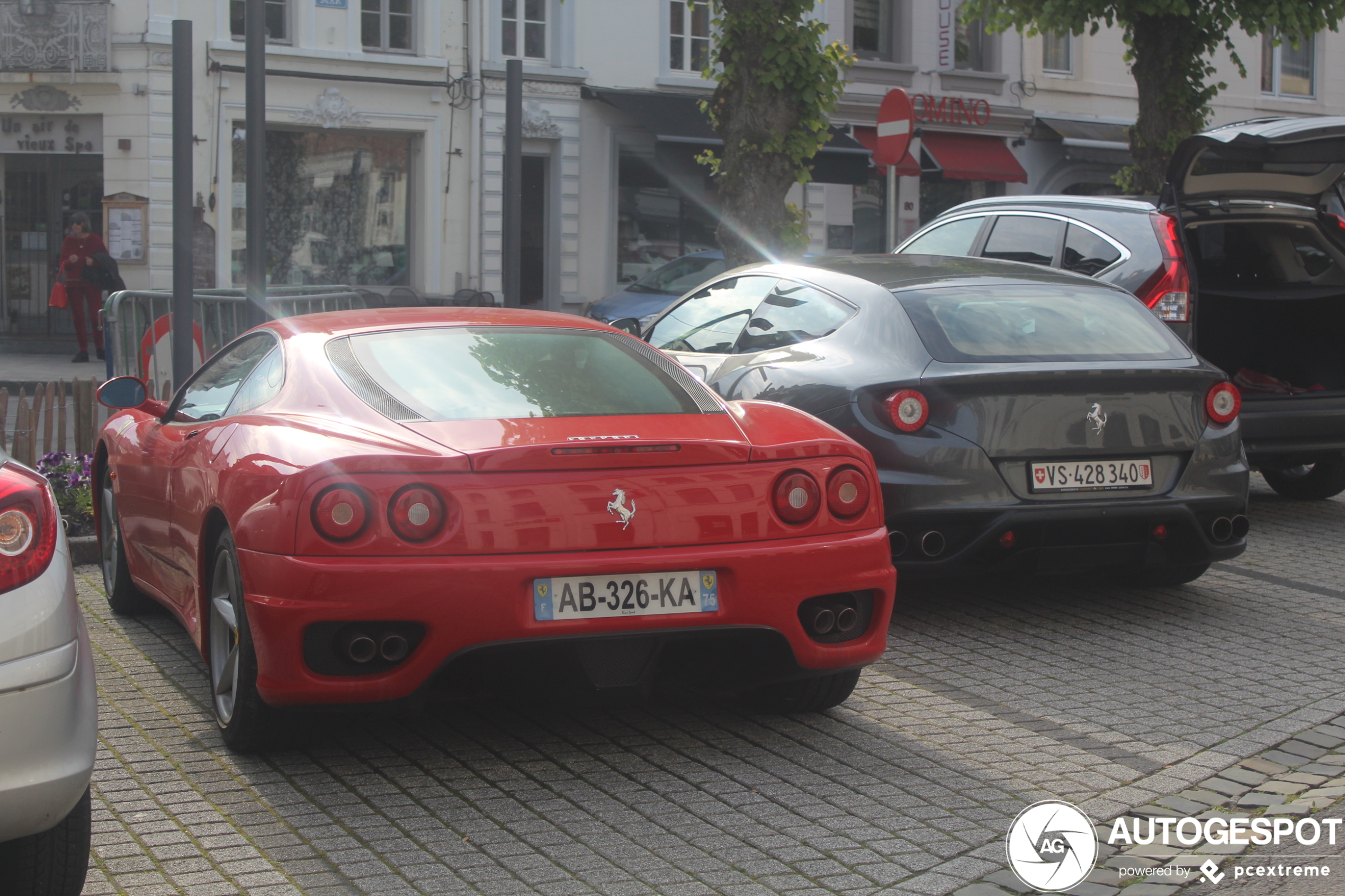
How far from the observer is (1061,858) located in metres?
3.64

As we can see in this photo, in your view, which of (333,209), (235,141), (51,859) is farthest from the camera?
(333,209)

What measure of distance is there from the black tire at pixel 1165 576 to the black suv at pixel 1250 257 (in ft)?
5.27

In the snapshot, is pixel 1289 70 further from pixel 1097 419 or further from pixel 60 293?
pixel 1097 419

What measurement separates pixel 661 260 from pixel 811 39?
46.0 ft

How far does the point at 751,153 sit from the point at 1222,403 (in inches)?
325

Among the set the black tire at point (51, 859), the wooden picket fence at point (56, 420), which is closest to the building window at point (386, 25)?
the wooden picket fence at point (56, 420)

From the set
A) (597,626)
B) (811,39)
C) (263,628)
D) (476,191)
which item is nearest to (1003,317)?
(597,626)

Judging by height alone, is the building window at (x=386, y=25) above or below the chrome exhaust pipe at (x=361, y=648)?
above

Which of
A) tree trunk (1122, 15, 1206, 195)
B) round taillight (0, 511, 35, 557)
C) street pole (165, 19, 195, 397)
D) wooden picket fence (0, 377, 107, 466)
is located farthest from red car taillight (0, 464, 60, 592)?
tree trunk (1122, 15, 1206, 195)

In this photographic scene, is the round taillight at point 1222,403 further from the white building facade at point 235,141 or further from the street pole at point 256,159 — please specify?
the white building facade at point 235,141

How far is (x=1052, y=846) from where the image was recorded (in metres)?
3.72

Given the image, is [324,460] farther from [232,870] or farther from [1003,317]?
[1003,317]

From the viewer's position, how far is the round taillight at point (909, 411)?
5.95 meters

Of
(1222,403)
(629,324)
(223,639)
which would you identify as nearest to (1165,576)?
(1222,403)
